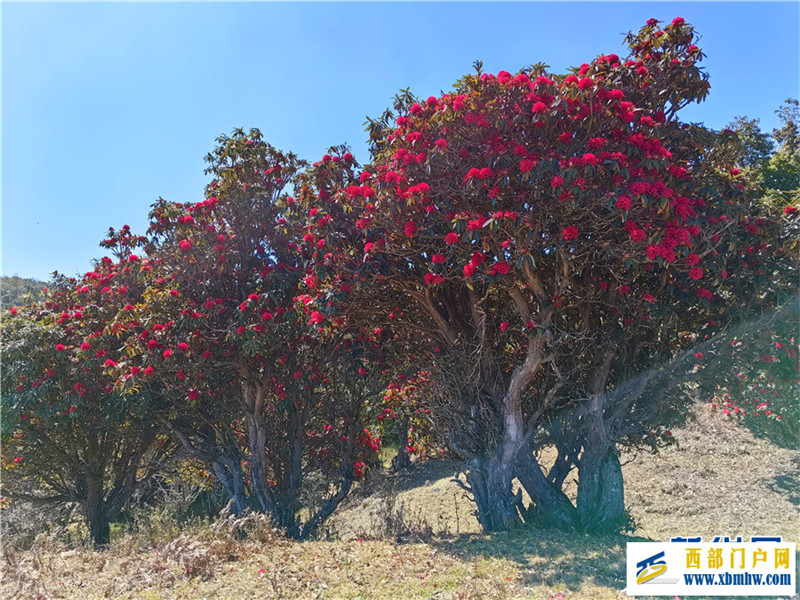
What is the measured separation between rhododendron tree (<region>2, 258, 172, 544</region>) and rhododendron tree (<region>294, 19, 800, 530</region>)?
3.31 metres

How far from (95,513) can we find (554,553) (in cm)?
860

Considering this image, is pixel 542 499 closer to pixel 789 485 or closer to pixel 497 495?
pixel 497 495

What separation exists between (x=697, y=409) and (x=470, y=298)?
8.88 m

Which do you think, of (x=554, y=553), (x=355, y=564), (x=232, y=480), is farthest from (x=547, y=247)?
(x=232, y=480)

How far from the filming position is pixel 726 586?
3801 millimetres

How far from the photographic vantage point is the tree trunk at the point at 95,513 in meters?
9.05

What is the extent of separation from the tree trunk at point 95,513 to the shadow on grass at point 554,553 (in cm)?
724

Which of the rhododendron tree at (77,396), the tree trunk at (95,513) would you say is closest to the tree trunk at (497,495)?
the rhododendron tree at (77,396)

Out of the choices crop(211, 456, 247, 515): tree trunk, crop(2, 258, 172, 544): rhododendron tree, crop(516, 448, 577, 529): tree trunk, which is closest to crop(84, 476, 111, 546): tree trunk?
crop(2, 258, 172, 544): rhododendron tree

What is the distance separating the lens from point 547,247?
4.96m

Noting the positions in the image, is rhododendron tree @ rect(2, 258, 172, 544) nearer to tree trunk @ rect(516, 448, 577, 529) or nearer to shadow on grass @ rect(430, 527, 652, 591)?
shadow on grass @ rect(430, 527, 652, 591)

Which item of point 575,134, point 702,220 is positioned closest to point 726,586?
point 702,220

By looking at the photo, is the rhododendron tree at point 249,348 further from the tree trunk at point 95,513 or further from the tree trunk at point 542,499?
the tree trunk at point 95,513

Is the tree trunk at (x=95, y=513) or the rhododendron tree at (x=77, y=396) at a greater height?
the rhododendron tree at (x=77, y=396)
